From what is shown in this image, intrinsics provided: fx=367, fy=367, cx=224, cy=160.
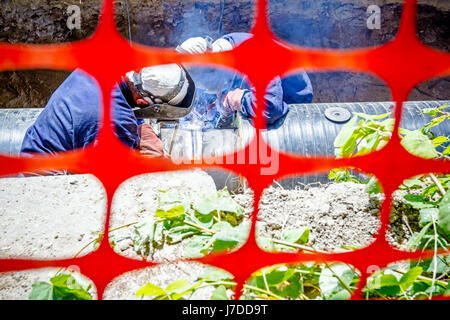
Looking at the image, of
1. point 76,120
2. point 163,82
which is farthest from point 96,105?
point 163,82

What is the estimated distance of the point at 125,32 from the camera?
4102mm

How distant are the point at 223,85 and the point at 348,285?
6.67 feet

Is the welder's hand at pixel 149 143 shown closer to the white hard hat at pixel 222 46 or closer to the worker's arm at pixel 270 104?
the worker's arm at pixel 270 104

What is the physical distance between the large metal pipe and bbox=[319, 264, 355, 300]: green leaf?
129 centimetres

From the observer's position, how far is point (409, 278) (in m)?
0.51

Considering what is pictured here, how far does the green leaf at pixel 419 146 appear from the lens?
0.69 metres

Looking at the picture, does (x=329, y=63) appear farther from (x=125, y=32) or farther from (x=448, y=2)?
(x=125, y=32)

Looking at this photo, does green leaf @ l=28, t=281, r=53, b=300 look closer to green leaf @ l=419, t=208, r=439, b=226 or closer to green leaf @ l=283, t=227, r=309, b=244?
green leaf @ l=283, t=227, r=309, b=244

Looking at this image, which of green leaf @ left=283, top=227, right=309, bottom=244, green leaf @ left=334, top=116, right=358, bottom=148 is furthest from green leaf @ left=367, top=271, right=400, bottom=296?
green leaf @ left=334, top=116, right=358, bottom=148

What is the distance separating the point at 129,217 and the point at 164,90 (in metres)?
1.02

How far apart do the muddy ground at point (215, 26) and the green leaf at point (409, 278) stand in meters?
3.73

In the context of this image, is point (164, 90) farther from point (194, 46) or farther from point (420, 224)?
point (420, 224)

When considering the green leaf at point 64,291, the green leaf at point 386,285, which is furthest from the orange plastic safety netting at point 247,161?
the green leaf at point 64,291

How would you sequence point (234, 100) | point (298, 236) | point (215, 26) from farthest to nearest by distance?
point (215, 26) < point (234, 100) < point (298, 236)
